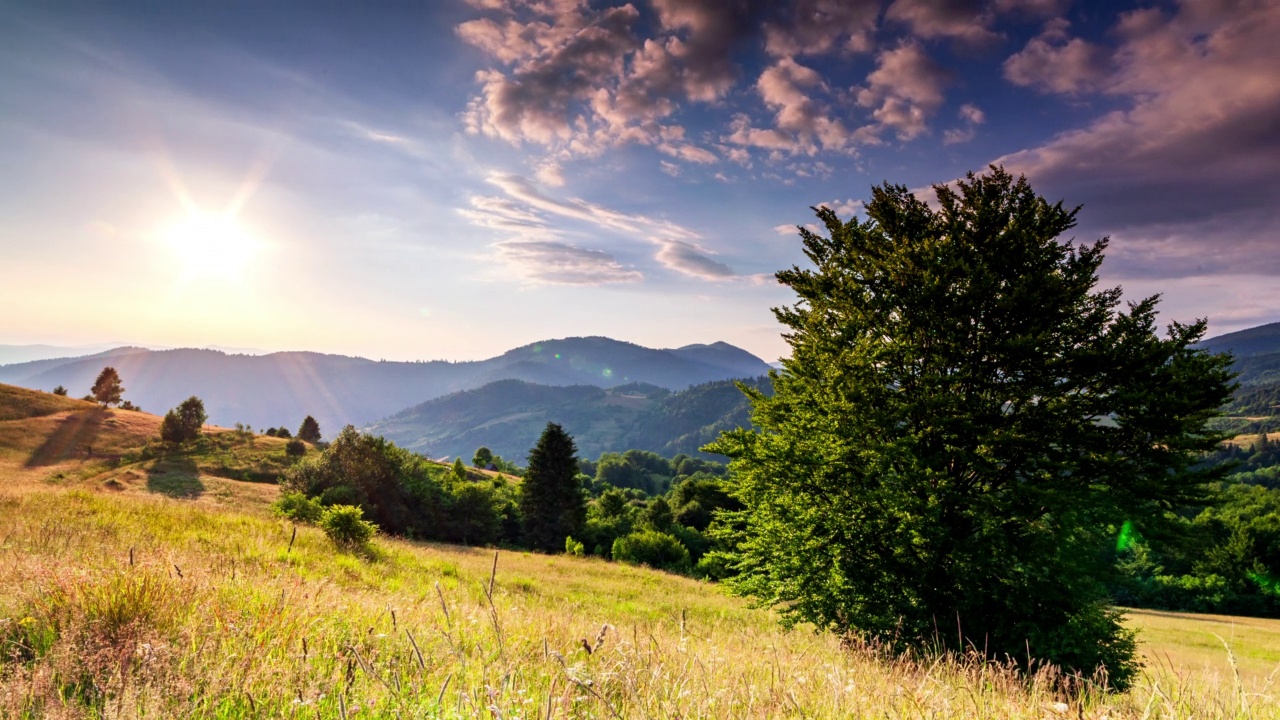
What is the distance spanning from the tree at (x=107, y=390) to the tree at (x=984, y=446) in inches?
4192

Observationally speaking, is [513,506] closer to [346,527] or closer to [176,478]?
[176,478]

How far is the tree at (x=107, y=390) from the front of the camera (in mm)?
79562

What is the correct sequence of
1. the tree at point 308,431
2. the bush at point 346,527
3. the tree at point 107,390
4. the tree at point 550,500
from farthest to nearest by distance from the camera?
the tree at point 308,431 → the tree at point 107,390 → the tree at point 550,500 → the bush at point 346,527

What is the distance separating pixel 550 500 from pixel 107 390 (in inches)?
2997

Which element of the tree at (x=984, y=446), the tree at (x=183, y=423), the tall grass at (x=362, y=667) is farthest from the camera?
the tree at (x=183, y=423)

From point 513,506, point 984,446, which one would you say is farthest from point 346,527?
point 513,506

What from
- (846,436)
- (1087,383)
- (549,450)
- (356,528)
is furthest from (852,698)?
(549,450)

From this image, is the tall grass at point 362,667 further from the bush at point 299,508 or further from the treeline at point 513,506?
the treeline at point 513,506

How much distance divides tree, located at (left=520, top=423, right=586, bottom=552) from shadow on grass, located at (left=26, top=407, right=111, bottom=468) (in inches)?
1890

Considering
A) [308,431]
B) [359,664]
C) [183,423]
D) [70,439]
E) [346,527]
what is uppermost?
[359,664]

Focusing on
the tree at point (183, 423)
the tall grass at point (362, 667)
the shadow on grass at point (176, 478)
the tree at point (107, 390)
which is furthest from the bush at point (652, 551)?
the tree at point (107, 390)

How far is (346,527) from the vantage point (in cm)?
1631

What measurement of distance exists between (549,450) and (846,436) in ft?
159

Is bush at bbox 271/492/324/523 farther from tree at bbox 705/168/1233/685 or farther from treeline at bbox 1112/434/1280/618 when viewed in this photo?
treeline at bbox 1112/434/1280/618
